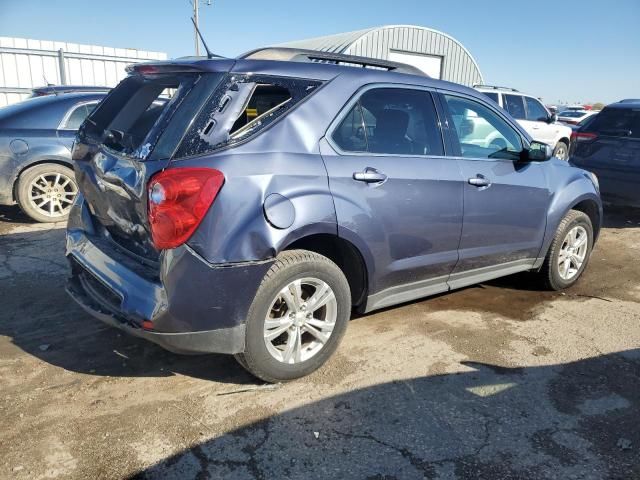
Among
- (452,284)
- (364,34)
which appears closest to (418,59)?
(364,34)

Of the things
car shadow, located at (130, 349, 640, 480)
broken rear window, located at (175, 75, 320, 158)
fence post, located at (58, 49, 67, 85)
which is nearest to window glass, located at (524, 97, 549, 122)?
car shadow, located at (130, 349, 640, 480)

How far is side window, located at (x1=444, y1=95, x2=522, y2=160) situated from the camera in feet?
12.2

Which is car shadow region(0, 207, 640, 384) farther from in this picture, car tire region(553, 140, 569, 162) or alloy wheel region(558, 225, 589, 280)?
car tire region(553, 140, 569, 162)

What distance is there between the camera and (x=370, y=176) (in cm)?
305

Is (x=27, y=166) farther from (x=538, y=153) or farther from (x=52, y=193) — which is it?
(x=538, y=153)

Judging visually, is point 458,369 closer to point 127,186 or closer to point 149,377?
point 149,377

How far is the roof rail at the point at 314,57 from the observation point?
3034 millimetres

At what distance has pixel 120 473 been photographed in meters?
2.29

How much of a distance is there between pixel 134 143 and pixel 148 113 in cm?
25

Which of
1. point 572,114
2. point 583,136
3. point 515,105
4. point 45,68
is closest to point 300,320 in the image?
point 583,136

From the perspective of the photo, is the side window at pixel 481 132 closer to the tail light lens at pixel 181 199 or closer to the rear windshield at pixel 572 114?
the tail light lens at pixel 181 199

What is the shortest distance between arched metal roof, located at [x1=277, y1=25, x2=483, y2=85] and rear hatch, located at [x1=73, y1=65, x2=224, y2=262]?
19527 mm

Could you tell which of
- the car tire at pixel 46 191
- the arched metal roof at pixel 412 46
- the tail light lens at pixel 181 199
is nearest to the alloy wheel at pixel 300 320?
the tail light lens at pixel 181 199

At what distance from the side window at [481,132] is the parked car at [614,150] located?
3.87m
